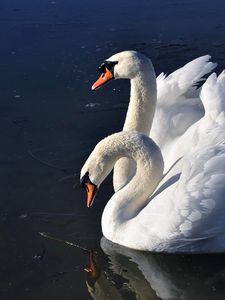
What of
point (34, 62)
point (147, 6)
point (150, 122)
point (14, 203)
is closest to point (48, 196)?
point (14, 203)

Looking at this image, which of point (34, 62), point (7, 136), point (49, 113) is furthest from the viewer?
point (34, 62)

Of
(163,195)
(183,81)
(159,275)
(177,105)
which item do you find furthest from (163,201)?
(183,81)

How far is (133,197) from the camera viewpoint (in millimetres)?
5918

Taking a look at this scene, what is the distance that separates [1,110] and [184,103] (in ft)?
7.89

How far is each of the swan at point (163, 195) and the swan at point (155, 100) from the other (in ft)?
1.60

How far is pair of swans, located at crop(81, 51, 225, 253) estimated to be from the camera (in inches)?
218

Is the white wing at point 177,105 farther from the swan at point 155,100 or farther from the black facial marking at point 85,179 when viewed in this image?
the black facial marking at point 85,179

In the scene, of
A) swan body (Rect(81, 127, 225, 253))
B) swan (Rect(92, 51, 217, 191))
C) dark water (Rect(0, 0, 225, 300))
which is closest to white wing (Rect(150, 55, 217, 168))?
swan (Rect(92, 51, 217, 191))

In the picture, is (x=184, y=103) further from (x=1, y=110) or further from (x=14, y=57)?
(x=14, y=57)

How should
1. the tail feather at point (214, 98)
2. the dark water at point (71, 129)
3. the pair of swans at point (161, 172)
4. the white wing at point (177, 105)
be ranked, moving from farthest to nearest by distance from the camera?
the white wing at point (177, 105), the tail feather at point (214, 98), the pair of swans at point (161, 172), the dark water at point (71, 129)

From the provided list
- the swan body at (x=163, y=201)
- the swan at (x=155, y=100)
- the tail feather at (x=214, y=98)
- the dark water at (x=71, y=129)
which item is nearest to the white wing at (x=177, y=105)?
the swan at (x=155, y=100)

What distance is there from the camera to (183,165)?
5723 millimetres

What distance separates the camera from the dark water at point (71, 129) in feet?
17.8

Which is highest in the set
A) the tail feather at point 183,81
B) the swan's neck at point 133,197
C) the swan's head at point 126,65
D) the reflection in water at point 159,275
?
the swan's head at point 126,65
